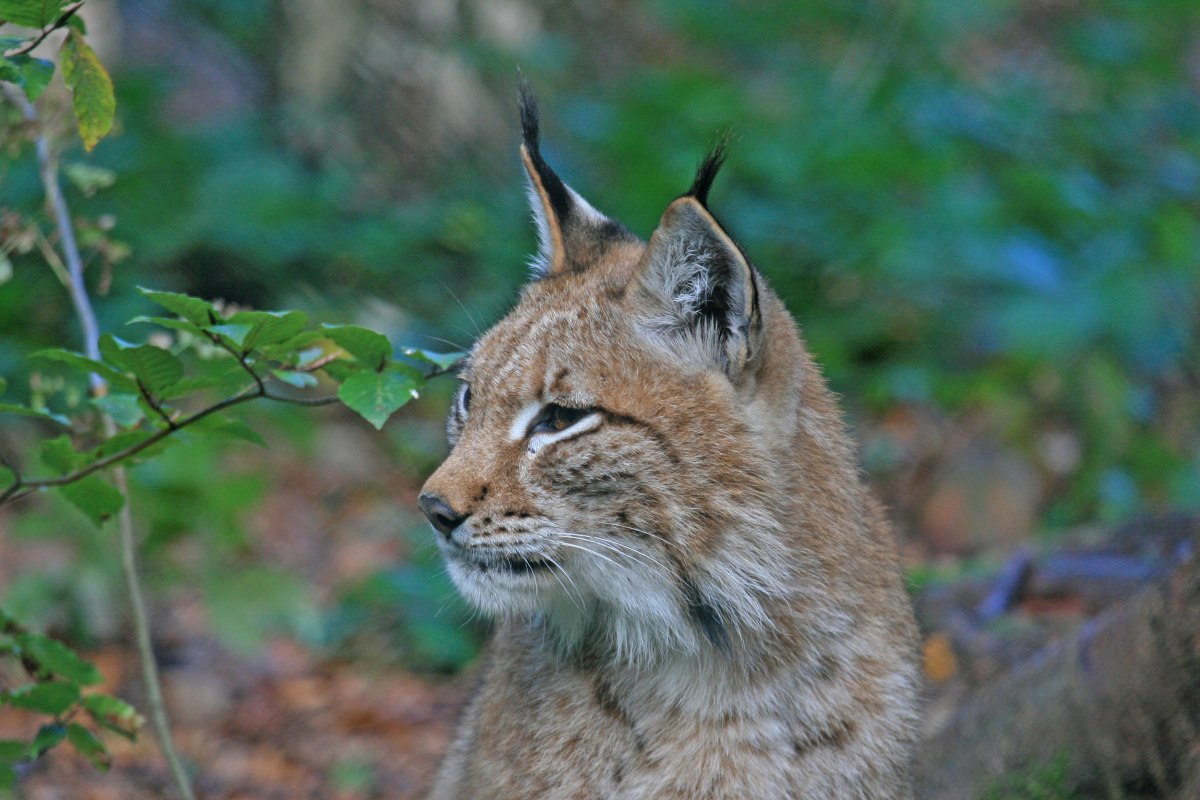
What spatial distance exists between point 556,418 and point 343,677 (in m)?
4.40

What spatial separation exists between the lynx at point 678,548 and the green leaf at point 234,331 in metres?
0.62

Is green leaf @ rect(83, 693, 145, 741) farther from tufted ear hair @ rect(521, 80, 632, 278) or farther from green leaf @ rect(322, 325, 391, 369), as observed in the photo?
tufted ear hair @ rect(521, 80, 632, 278)

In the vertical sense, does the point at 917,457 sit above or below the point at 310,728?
above

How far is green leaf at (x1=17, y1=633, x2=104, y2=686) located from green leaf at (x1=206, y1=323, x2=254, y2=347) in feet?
3.55

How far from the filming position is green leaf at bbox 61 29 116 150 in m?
3.03

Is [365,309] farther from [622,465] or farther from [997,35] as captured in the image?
[997,35]

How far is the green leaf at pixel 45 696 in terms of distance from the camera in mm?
3229

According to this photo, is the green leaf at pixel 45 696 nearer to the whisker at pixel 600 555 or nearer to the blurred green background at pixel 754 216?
the whisker at pixel 600 555

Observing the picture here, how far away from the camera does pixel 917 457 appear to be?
8.05 meters

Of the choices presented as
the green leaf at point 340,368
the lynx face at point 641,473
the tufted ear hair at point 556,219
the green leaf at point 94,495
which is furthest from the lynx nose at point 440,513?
the tufted ear hair at point 556,219

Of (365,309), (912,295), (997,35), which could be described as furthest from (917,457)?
(997,35)

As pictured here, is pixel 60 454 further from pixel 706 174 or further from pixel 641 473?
pixel 706 174

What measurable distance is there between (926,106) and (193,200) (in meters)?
5.41

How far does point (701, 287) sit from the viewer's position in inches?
129
